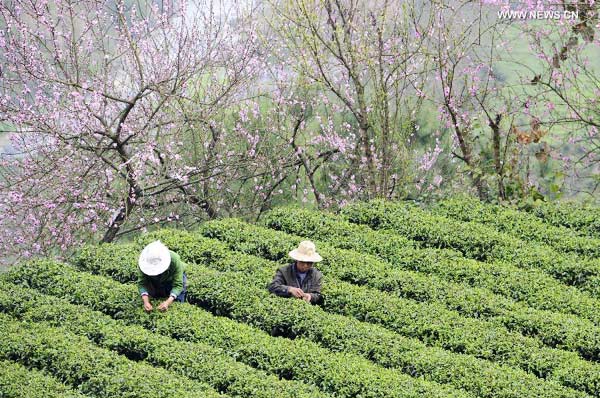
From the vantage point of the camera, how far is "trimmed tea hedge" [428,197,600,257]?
13.6m

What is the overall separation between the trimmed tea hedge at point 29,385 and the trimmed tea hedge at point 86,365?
0.58 ft

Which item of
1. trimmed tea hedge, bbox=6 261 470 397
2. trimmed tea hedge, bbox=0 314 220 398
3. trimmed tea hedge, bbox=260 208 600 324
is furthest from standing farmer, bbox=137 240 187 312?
trimmed tea hedge, bbox=260 208 600 324

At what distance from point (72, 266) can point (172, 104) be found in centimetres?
454

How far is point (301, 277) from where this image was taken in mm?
11969

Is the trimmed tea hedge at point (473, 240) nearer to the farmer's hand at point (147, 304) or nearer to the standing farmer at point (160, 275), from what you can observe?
the standing farmer at point (160, 275)

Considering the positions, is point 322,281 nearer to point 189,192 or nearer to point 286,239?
point 286,239

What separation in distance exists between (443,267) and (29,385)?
582 centimetres

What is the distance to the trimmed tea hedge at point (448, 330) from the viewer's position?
10.3m

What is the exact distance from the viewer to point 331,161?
18.9 m

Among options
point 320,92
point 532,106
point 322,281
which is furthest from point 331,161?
point 322,281

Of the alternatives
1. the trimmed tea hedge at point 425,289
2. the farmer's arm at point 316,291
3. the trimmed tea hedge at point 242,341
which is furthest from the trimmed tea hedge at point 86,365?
the trimmed tea hedge at point 425,289

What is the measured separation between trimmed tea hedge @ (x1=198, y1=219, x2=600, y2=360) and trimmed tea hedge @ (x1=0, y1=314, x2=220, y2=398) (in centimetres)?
344

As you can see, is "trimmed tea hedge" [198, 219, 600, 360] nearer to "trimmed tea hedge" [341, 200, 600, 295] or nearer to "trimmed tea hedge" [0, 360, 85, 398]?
"trimmed tea hedge" [341, 200, 600, 295]

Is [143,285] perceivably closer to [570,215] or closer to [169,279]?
[169,279]
